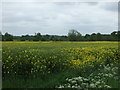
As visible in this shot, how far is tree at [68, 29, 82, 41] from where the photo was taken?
34.2ft

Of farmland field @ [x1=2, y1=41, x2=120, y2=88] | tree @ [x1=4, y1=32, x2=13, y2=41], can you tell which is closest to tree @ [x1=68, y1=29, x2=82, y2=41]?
farmland field @ [x1=2, y1=41, x2=120, y2=88]

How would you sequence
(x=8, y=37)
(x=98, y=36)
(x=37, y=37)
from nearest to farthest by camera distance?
1. (x=8, y=37)
2. (x=37, y=37)
3. (x=98, y=36)

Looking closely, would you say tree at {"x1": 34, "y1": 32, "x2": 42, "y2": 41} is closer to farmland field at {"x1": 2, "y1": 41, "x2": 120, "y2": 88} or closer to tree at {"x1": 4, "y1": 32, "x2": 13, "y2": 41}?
tree at {"x1": 4, "y1": 32, "x2": 13, "y2": 41}

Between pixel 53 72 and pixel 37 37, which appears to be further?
pixel 37 37

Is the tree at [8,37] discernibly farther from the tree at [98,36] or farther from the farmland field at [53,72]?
the tree at [98,36]

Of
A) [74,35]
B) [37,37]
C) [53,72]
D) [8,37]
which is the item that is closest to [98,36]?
[74,35]

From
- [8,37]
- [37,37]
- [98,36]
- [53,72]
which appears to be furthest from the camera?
[98,36]

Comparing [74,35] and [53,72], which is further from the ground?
[74,35]

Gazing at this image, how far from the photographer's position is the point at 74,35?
11070 mm

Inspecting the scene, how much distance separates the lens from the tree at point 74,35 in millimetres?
10438

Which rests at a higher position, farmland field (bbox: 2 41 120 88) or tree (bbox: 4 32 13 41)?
tree (bbox: 4 32 13 41)

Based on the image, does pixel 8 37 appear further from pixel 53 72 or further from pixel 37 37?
pixel 53 72

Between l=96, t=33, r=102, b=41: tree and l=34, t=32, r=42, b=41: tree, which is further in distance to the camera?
l=96, t=33, r=102, b=41: tree

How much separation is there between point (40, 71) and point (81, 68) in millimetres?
1865
